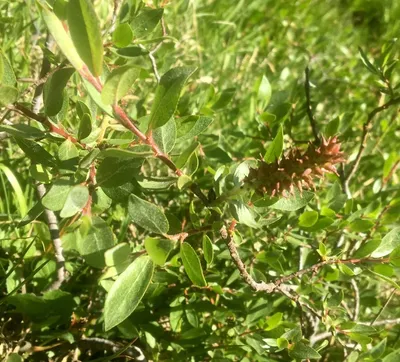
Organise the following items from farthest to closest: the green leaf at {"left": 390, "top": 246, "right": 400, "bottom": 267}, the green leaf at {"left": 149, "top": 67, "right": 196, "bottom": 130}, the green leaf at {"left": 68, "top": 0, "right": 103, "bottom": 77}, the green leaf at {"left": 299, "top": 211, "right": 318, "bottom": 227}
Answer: the green leaf at {"left": 299, "top": 211, "right": 318, "bottom": 227}
the green leaf at {"left": 390, "top": 246, "right": 400, "bottom": 267}
the green leaf at {"left": 149, "top": 67, "right": 196, "bottom": 130}
the green leaf at {"left": 68, "top": 0, "right": 103, "bottom": 77}

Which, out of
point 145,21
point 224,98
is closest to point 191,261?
point 145,21

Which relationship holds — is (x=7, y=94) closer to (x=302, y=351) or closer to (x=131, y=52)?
(x=131, y=52)

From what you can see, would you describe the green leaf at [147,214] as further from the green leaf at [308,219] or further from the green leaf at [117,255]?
the green leaf at [308,219]

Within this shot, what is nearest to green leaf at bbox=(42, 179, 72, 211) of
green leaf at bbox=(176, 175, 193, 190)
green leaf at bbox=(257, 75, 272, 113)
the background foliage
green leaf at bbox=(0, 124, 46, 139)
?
the background foliage

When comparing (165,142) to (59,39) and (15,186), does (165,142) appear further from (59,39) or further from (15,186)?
(15,186)

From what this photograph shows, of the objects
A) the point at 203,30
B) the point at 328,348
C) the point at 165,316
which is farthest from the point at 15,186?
the point at 203,30

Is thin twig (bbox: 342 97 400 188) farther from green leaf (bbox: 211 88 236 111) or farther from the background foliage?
green leaf (bbox: 211 88 236 111)

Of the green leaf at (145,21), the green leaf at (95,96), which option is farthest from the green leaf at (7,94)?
the green leaf at (145,21)
